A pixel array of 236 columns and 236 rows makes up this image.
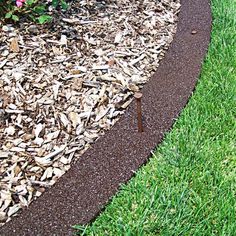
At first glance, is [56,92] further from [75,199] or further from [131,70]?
[75,199]

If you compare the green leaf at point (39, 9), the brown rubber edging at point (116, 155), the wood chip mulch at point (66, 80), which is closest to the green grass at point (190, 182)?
the brown rubber edging at point (116, 155)

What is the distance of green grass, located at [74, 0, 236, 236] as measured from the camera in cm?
203

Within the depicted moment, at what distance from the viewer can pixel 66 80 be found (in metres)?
2.88

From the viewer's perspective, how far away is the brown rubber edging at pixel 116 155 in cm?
207

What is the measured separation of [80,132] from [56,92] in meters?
0.36

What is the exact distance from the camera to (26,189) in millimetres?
2271

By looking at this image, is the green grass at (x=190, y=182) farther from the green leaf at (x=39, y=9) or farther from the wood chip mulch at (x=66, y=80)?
the green leaf at (x=39, y=9)

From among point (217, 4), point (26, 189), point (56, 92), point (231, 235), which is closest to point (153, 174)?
point (231, 235)

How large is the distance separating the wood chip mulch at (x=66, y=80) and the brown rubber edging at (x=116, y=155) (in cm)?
8

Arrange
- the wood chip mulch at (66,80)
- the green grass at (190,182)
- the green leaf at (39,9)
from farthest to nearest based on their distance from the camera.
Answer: the green leaf at (39,9) < the wood chip mulch at (66,80) < the green grass at (190,182)

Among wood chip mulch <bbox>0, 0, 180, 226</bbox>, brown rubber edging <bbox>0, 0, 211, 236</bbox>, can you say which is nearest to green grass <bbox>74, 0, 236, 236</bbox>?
brown rubber edging <bbox>0, 0, 211, 236</bbox>

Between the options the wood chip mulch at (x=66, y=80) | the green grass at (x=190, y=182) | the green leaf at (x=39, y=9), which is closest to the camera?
the green grass at (x=190, y=182)

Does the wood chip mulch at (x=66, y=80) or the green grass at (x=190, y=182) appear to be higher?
the wood chip mulch at (x=66, y=80)

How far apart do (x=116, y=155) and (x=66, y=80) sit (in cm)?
72
